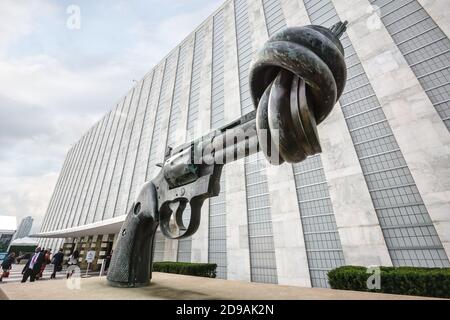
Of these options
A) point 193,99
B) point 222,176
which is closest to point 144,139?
point 193,99

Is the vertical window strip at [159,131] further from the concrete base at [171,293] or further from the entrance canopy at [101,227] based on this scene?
the concrete base at [171,293]

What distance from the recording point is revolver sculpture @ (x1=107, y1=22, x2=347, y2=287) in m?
1.10

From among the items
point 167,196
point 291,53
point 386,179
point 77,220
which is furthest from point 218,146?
point 77,220

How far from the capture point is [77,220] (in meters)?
26.7

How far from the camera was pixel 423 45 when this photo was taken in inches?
322

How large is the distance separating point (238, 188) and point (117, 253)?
8920 millimetres

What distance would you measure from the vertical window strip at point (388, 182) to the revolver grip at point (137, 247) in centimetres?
787

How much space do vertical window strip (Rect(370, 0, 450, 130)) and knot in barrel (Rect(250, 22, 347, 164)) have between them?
8.92 meters

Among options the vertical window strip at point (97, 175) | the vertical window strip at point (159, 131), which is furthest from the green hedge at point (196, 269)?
the vertical window strip at point (97, 175)

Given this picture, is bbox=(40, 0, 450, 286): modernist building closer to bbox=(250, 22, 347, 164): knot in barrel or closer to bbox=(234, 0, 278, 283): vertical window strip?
bbox=(234, 0, 278, 283): vertical window strip

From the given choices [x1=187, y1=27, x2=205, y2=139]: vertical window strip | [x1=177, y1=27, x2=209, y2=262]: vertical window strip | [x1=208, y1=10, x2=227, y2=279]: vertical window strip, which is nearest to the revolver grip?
[x1=208, y1=10, x2=227, y2=279]: vertical window strip

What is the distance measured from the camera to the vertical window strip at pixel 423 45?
7378 mm

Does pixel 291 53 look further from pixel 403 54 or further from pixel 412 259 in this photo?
pixel 403 54

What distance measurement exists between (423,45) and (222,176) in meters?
10.5
